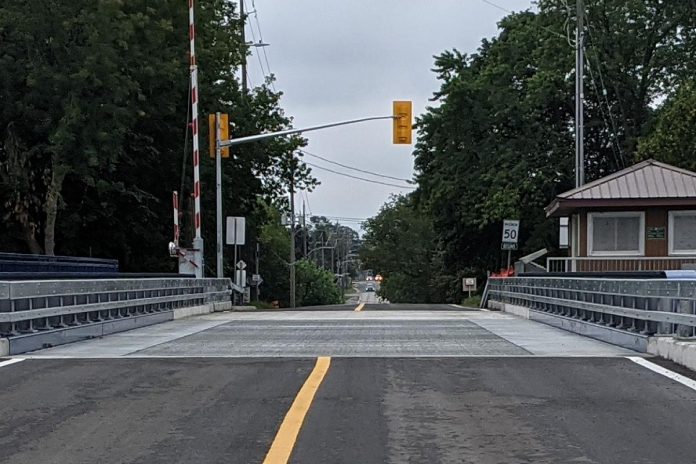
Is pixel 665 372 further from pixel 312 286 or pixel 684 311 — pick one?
pixel 312 286

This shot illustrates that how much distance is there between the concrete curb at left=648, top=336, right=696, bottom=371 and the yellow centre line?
376cm

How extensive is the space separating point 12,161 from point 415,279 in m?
64.0

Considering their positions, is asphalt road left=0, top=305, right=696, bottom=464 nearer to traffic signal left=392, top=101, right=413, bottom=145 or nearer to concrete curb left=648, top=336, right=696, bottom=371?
concrete curb left=648, top=336, right=696, bottom=371

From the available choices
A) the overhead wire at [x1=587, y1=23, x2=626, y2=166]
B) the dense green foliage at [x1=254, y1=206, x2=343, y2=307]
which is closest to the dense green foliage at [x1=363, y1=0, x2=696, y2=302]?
the overhead wire at [x1=587, y1=23, x2=626, y2=166]

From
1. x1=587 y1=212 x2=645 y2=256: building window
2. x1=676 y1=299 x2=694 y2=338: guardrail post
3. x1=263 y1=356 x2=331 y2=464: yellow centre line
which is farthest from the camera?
x1=587 y1=212 x2=645 y2=256: building window

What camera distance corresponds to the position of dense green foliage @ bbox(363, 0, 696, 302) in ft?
130

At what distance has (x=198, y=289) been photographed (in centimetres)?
2250

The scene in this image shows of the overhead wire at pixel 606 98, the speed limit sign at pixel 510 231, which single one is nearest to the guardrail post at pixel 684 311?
the speed limit sign at pixel 510 231

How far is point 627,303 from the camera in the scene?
1195 cm

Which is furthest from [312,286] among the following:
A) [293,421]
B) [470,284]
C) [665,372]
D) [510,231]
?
[293,421]

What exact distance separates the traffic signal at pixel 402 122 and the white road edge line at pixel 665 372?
55.1ft

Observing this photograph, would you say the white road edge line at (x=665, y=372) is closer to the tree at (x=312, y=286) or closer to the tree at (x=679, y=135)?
the tree at (x=679, y=135)

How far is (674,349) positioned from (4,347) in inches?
302

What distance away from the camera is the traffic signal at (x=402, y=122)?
A: 26.7 metres
